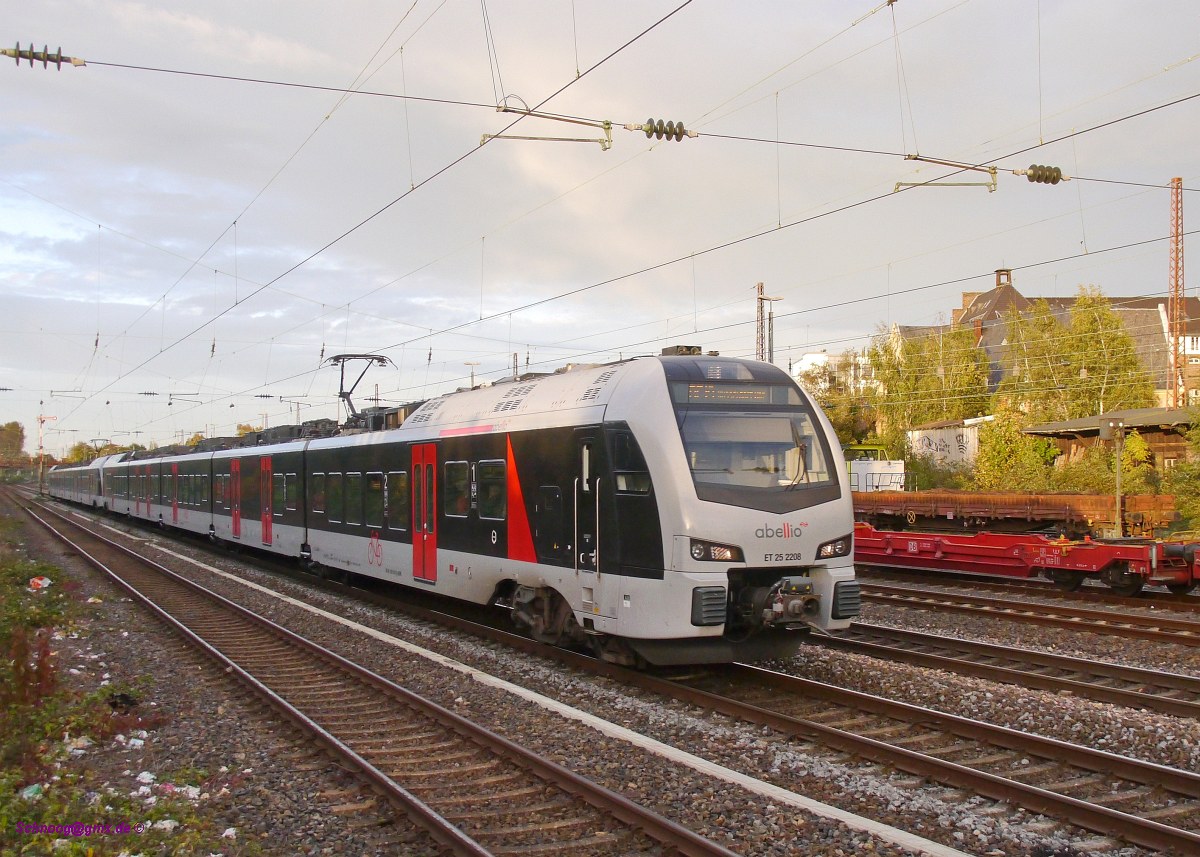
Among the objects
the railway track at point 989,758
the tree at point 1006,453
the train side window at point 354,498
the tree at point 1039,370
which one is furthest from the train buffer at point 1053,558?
the tree at point 1039,370

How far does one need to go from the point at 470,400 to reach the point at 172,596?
838 centimetres

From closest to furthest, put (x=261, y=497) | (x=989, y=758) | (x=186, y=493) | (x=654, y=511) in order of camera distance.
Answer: (x=989, y=758)
(x=654, y=511)
(x=261, y=497)
(x=186, y=493)

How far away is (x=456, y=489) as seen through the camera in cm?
1302

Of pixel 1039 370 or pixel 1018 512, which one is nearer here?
pixel 1018 512

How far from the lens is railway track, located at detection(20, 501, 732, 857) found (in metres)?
5.73

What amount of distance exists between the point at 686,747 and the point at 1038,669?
190 inches

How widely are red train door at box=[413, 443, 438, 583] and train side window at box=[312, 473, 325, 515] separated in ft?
16.2

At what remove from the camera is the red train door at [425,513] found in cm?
1369

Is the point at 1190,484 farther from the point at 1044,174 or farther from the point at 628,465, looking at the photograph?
the point at 628,465

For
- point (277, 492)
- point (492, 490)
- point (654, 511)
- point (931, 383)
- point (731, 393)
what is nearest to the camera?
point (654, 511)

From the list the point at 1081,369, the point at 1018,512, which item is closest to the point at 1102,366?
the point at 1081,369

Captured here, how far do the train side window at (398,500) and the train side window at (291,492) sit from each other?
581 centimetres

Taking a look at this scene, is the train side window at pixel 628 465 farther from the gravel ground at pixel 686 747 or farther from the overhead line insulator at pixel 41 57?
the overhead line insulator at pixel 41 57

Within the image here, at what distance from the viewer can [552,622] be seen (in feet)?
36.4
